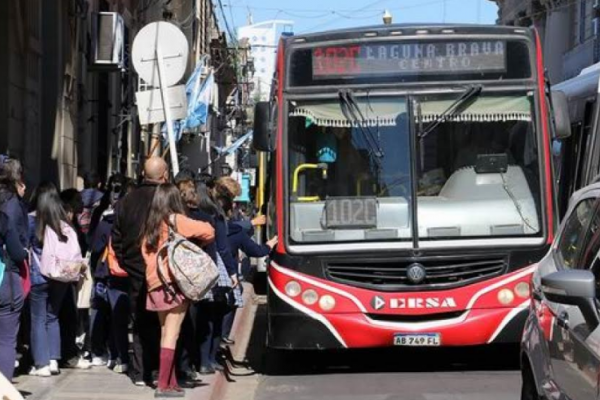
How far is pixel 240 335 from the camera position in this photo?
13844 mm

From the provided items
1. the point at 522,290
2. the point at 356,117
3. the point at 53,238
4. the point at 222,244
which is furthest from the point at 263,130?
the point at 522,290

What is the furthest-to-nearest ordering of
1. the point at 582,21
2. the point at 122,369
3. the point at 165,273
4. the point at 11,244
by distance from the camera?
the point at 582,21 < the point at 122,369 < the point at 165,273 < the point at 11,244

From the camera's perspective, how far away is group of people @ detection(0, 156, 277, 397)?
8.28 m

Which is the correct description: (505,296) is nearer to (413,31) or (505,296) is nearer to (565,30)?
(413,31)

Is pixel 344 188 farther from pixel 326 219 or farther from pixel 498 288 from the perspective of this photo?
pixel 498 288

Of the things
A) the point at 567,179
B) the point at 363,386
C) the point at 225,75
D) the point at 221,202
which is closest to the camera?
the point at 363,386

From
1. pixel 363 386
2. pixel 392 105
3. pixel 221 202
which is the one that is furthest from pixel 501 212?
pixel 221 202

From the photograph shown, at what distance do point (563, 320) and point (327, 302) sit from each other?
4734mm

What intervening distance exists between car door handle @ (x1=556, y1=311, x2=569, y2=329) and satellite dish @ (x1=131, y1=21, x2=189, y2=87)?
670 centimetres

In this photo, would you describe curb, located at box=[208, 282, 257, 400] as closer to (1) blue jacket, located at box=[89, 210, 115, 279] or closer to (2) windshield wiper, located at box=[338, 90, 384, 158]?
(1) blue jacket, located at box=[89, 210, 115, 279]

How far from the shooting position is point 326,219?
10188mm

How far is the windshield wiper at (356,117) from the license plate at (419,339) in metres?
1.74

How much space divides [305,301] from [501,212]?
2.05m

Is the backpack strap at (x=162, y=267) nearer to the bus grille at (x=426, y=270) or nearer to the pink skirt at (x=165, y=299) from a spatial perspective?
the pink skirt at (x=165, y=299)
